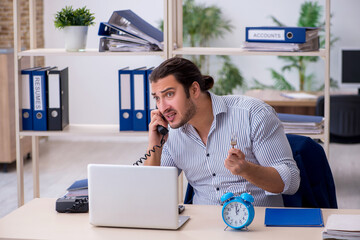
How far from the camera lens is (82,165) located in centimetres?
627

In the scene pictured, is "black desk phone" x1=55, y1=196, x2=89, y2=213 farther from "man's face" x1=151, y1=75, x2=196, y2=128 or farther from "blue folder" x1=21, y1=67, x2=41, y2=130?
"blue folder" x1=21, y1=67, x2=41, y2=130

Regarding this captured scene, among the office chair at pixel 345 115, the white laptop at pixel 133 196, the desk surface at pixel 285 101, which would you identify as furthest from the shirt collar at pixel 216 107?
the office chair at pixel 345 115

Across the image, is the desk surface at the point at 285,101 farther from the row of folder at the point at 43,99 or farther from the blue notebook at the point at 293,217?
the blue notebook at the point at 293,217

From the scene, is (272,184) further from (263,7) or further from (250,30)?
(263,7)

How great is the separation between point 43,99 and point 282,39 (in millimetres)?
1484

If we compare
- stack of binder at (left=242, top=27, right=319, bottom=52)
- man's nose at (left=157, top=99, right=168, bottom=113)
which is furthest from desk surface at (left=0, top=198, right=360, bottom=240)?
stack of binder at (left=242, top=27, right=319, bottom=52)

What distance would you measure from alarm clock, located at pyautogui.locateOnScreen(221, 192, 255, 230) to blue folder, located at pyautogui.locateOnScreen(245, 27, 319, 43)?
163 centimetres

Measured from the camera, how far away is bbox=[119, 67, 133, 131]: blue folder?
11.6ft

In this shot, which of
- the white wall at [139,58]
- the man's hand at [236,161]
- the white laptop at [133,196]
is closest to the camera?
the white laptop at [133,196]

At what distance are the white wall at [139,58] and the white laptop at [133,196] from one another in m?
5.56

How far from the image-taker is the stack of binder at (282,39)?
3432mm

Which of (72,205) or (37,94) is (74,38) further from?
(72,205)

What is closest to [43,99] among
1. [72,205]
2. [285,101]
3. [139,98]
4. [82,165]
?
[139,98]

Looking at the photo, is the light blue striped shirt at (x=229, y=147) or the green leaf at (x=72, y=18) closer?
the light blue striped shirt at (x=229, y=147)
